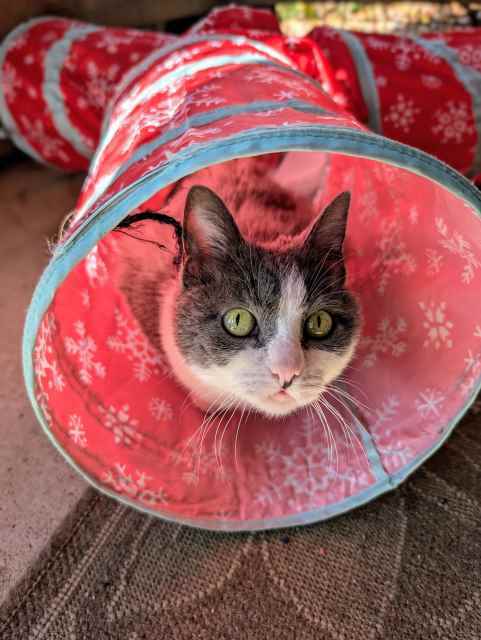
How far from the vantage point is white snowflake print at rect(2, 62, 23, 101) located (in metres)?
1.81

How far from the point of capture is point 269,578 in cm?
92

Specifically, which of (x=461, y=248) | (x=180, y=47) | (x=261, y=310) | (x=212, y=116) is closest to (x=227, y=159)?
(x=212, y=116)

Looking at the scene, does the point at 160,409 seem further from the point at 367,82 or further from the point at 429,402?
the point at 367,82

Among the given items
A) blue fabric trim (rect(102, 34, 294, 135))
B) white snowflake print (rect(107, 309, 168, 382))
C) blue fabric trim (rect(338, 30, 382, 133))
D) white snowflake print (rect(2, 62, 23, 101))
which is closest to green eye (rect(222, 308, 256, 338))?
white snowflake print (rect(107, 309, 168, 382))

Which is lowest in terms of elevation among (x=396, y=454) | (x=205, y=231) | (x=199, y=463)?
(x=199, y=463)

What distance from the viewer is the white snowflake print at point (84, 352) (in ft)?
3.35

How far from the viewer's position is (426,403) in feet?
3.45

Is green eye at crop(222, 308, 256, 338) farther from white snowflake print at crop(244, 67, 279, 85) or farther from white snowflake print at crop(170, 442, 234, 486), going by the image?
white snowflake print at crop(244, 67, 279, 85)

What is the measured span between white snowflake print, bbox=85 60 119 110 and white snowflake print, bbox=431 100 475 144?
1.00 m

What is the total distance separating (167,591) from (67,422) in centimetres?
33

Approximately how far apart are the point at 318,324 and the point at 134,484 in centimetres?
44

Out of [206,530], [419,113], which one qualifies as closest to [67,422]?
[206,530]

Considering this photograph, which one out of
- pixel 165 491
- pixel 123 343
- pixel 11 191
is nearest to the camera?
pixel 165 491

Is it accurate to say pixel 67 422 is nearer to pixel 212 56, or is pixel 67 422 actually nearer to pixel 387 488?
pixel 387 488
